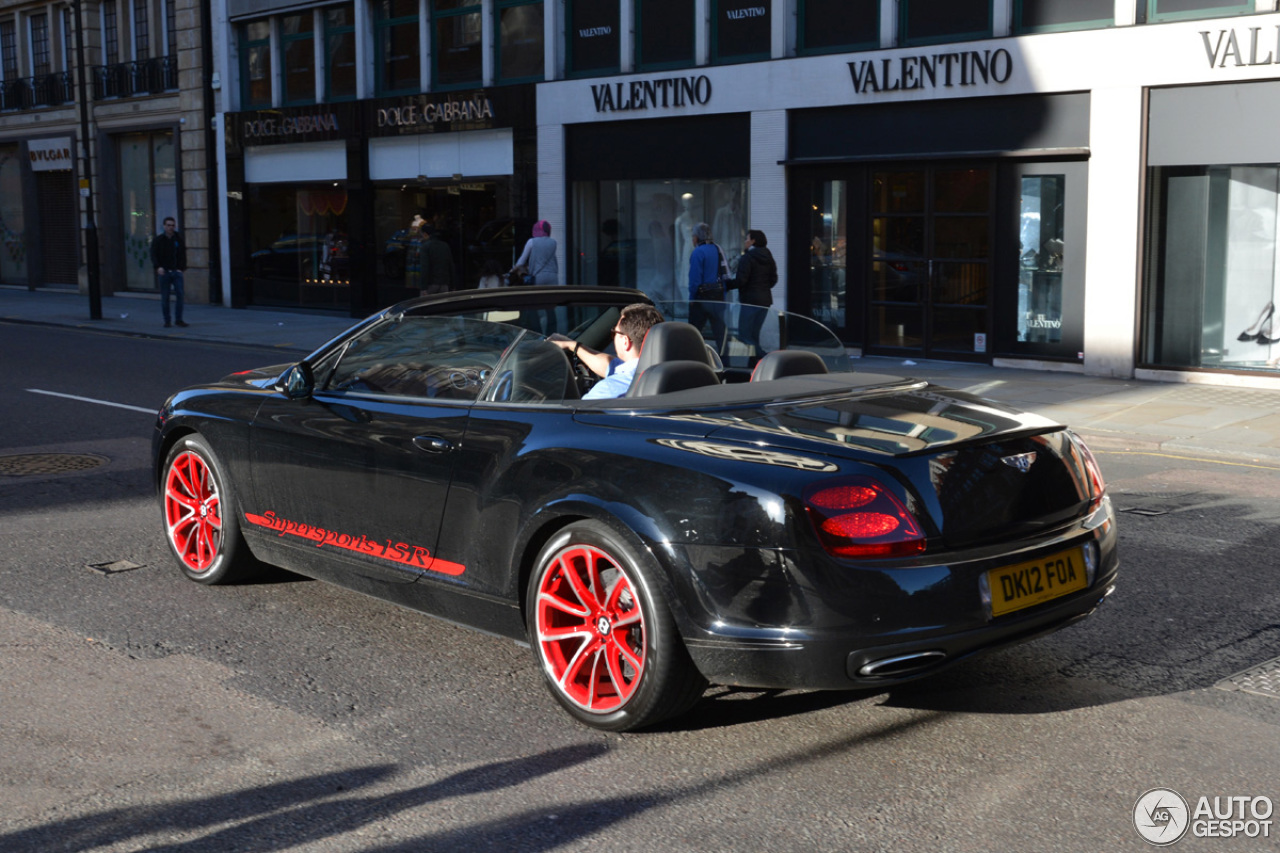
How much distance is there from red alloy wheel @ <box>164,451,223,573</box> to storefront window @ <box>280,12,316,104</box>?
21969mm

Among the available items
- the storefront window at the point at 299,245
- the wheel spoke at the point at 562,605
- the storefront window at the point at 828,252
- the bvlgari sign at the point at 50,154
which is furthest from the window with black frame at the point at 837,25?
the bvlgari sign at the point at 50,154

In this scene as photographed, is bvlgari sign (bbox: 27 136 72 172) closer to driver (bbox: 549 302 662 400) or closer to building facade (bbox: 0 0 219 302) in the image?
building facade (bbox: 0 0 219 302)

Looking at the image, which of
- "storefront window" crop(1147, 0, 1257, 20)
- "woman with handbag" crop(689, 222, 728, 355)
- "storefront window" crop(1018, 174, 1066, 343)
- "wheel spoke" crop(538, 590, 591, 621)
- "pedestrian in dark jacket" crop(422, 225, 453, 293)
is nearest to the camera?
"wheel spoke" crop(538, 590, 591, 621)

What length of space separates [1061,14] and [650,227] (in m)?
7.30

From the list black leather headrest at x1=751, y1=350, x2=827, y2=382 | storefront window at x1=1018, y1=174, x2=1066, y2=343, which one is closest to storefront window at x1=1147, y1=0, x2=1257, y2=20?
storefront window at x1=1018, y1=174, x2=1066, y2=343

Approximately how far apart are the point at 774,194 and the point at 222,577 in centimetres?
1398

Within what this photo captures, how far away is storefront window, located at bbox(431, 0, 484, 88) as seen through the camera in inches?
934

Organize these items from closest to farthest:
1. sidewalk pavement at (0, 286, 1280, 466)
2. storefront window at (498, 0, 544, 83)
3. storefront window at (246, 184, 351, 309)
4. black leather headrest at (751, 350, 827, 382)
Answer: black leather headrest at (751, 350, 827, 382) → sidewalk pavement at (0, 286, 1280, 466) → storefront window at (498, 0, 544, 83) → storefront window at (246, 184, 351, 309)

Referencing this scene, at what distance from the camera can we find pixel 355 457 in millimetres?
5352

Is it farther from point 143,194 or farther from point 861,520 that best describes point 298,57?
point 861,520

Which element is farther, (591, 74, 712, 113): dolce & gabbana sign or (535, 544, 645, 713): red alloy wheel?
(591, 74, 712, 113): dolce & gabbana sign

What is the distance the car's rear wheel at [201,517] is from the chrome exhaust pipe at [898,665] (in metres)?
3.27

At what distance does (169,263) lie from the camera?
2361 centimetres

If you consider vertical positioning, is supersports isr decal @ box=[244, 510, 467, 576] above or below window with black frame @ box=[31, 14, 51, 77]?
below
